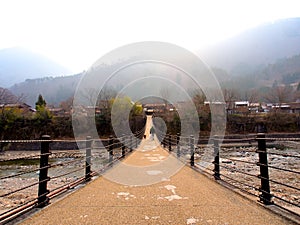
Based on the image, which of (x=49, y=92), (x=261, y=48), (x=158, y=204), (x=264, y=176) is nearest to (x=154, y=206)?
(x=158, y=204)

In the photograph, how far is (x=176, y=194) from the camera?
3428mm

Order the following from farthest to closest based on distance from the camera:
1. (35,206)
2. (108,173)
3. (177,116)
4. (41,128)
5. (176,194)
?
(41,128) < (177,116) < (108,173) < (176,194) < (35,206)

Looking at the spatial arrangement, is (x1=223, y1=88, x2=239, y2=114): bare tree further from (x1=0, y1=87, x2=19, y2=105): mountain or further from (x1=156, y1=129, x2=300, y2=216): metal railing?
(x1=0, y1=87, x2=19, y2=105): mountain

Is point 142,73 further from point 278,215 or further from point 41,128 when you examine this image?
point 41,128

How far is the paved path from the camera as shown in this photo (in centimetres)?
243

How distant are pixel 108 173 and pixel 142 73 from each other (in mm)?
6975

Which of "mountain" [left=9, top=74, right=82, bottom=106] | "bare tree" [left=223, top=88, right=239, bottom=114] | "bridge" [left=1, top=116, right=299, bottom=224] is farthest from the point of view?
"mountain" [left=9, top=74, right=82, bottom=106]

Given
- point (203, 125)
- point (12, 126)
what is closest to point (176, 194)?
point (203, 125)

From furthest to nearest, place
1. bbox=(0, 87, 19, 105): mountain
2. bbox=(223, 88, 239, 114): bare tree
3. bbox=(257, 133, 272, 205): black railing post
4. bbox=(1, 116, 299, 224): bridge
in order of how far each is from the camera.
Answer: bbox=(0, 87, 19, 105): mountain → bbox=(223, 88, 239, 114): bare tree → bbox=(257, 133, 272, 205): black railing post → bbox=(1, 116, 299, 224): bridge

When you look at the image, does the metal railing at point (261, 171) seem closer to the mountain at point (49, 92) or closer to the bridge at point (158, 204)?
the bridge at point (158, 204)

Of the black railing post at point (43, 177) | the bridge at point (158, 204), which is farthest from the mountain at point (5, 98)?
the black railing post at point (43, 177)

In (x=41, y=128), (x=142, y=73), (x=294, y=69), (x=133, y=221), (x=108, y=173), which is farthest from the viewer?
(x=294, y=69)

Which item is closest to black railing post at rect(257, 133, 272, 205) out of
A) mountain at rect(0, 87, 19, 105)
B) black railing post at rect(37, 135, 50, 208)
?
black railing post at rect(37, 135, 50, 208)

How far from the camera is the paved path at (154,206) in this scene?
2434 mm
